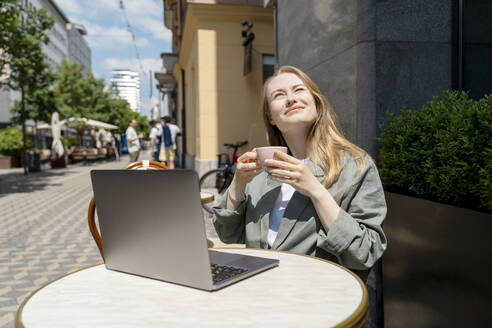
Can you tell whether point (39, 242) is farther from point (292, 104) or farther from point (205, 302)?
point (205, 302)

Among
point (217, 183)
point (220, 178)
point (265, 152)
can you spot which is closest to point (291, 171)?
A: point (265, 152)

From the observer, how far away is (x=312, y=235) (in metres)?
1.83

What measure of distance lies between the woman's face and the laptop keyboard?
0.83 m

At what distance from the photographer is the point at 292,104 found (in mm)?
2023

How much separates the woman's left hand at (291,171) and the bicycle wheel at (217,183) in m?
5.35

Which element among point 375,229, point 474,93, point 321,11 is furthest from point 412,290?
point 321,11

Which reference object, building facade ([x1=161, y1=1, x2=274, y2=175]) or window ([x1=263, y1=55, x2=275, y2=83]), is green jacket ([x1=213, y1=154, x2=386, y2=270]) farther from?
window ([x1=263, y1=55, x2=275, y2=83])

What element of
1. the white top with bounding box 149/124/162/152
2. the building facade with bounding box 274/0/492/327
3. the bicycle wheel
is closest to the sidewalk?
the bicycle wheel

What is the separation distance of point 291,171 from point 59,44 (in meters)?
82.8

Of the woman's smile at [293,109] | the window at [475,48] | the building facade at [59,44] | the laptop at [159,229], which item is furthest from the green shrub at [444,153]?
the building facade at [59,44]

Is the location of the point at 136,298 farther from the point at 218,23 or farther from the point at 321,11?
the point at 218,23

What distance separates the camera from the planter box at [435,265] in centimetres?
190

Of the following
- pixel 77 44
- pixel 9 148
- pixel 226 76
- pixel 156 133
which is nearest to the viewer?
pixel 226 76

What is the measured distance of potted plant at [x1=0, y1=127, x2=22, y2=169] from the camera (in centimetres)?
2123
